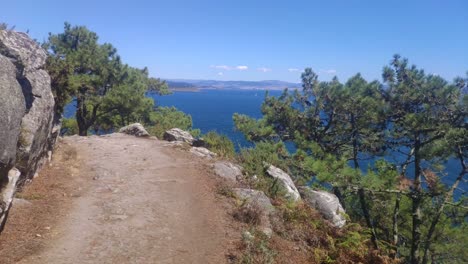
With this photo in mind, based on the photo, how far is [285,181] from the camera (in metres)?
11.8

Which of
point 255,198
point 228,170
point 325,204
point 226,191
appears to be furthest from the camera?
point 228,170

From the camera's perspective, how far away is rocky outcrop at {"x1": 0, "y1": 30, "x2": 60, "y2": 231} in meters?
6.56

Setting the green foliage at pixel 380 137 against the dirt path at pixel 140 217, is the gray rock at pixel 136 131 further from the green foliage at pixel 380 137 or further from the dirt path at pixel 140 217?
the dirt path at pixel 140 217

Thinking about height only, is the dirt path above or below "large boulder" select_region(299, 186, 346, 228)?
above

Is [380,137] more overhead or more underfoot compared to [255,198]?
more overhead

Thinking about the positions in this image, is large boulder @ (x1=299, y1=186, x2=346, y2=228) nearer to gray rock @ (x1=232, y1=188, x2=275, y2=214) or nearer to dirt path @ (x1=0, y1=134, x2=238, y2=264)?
gray rock @ (x1=232, y1=188, x2=275, y2=214)

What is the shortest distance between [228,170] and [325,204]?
3.22 meters

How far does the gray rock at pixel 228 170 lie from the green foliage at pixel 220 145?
164cm

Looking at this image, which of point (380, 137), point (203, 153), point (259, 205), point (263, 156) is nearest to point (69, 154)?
point (203, 153)

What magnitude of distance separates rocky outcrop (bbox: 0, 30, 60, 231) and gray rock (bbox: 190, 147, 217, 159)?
5190mm

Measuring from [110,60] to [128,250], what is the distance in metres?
21.8

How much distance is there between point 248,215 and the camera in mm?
8820

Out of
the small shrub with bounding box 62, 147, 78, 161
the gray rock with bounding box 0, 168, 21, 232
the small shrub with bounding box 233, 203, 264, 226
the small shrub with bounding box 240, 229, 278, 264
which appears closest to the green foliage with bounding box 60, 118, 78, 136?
the small shrub with bounding box 62, 147, 78, 161

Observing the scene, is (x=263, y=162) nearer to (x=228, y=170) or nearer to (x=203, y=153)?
(x=228, y=170)
